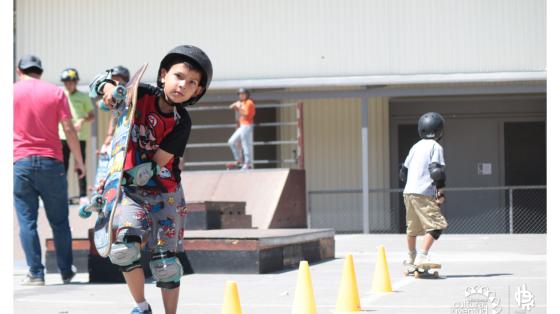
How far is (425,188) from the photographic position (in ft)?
32.8

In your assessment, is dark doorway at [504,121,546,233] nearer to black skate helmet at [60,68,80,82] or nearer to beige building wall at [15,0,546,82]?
beige building wall at [15,0,546,82]

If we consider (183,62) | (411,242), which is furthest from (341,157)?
(183,62)

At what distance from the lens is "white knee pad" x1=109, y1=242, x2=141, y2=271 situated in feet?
19.3

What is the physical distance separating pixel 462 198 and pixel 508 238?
6.95 meters

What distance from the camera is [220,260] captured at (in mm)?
10312

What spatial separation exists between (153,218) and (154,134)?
19.8 inches

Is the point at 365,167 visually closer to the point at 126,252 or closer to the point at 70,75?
the point at 70,75

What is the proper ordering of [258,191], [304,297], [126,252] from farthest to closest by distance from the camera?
1. [258,191]
2. [304,297]
3. [126,252]

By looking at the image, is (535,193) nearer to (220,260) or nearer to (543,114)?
(543,114)

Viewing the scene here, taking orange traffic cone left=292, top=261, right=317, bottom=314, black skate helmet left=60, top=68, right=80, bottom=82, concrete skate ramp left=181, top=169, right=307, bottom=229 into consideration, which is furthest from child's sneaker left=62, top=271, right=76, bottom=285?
concrete skate ramp left=181, top=169, right=307, bottom=229

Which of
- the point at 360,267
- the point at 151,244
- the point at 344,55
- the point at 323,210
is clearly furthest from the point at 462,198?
the point at 151,244

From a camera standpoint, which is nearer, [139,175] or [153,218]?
[139,175]

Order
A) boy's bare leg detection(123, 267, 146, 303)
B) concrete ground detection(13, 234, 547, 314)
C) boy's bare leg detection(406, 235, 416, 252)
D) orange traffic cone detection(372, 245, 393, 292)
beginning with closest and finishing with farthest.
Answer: boy's bare leg detection(123, 267, 146, 303) → concrete ground detection(13, 234, 547, 314) → orange traffic cone detection(372, 245, 393, 292) → boy's bare leg detection(406, 235, 416, 252)

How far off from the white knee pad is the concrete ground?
61.0 inches
